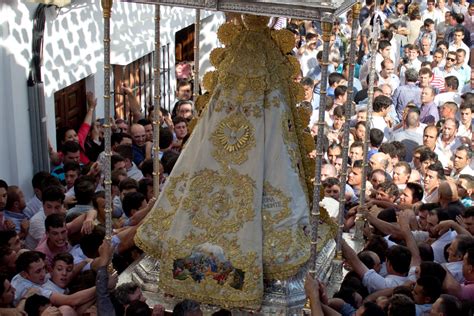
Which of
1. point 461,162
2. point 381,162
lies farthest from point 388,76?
point 381,162

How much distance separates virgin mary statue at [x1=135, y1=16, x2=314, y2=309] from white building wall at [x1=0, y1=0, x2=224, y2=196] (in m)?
2.63

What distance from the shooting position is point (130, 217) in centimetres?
657

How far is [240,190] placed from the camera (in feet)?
17.8

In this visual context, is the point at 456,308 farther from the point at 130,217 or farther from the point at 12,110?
the point at 12,110

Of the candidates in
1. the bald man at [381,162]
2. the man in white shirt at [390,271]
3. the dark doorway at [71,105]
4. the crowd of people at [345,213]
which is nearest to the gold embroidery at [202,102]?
the crowd of people at [345,213]

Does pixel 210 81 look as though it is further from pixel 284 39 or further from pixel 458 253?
pixel 458 253

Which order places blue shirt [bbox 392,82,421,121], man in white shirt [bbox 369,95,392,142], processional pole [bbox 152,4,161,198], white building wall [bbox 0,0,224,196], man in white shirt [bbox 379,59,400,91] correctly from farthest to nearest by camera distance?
man in white shirt [bbox 379,59,400,91] < blue shirt [bbox 392,82,421,121] < man in white shirt [bbox 369,95,392,142] < white building wall [bbox 0,0,224,196] < processional pole [bbox 152,4,161,198]

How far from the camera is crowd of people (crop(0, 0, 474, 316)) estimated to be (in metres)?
5.25

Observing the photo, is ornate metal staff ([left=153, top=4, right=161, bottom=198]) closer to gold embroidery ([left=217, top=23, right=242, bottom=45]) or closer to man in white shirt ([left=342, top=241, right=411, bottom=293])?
gold embroidery ([left=217, top=23, right=242, bottom=45])

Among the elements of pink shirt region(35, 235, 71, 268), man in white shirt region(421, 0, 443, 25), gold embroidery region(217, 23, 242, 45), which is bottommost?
pink shirt region(35, 235, 71, 268)

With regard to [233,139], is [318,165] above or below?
below

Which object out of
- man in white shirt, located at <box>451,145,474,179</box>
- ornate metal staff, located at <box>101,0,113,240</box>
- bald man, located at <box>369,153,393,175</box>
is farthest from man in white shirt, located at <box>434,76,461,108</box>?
ornate metal staff, located at <box>101,0,113,240</box>

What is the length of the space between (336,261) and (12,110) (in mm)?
3529

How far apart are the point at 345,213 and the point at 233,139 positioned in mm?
2016
